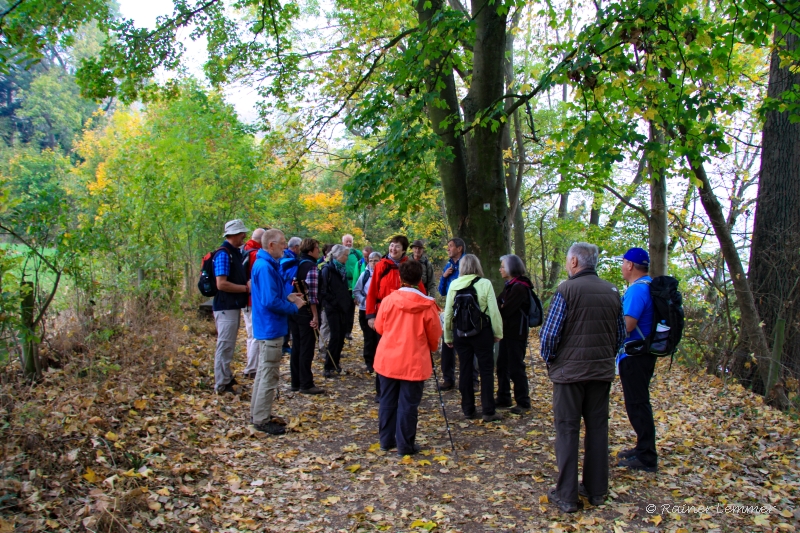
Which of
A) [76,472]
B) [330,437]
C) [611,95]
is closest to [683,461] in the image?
[330,437]

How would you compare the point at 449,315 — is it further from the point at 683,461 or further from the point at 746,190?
the point at 746,190

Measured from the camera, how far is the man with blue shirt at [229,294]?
651 cm

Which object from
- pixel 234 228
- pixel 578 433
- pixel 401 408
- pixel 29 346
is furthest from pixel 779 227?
pixel 29 346

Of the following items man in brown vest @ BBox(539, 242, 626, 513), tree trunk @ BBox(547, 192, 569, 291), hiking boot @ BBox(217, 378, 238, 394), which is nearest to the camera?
man in brown vest @ BBox(539, 242, 626, 513)

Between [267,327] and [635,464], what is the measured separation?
386 cm

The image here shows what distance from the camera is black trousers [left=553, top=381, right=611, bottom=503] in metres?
4.04

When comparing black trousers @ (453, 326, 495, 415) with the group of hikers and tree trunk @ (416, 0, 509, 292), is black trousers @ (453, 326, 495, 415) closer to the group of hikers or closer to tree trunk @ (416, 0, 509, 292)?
the group of hikers

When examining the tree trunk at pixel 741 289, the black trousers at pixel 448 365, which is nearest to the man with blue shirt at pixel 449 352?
the black trousers at pixel 448 365

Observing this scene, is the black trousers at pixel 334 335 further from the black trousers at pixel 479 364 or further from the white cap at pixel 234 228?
the black trousers at pixel 479 364

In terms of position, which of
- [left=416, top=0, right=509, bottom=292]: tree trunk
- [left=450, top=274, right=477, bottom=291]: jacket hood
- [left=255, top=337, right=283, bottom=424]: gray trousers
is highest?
[left=416, top=0, right=509, bottom=292]: tree trunk

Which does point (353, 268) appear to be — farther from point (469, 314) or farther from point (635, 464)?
point (635, 464)

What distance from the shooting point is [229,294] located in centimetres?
660

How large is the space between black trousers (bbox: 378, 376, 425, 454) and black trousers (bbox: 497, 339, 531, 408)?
162 cm

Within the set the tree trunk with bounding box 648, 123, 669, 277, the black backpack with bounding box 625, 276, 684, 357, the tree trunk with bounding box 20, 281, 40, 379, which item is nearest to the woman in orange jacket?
the black backpack with bounding box 625, 276, 684, 357
